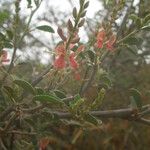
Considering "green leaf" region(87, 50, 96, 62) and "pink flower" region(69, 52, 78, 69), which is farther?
"green leaf" region(87, 50, 96, 62)

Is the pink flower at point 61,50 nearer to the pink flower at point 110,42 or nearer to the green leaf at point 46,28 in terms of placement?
the pink flower at point 110,42

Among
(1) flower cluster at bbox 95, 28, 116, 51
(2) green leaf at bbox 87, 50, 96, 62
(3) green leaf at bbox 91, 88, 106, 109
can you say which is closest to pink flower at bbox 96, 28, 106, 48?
(1) flower cluster at bbox 95, 28, 116, 51

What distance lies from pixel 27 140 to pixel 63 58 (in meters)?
0.83

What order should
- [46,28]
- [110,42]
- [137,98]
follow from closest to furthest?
[110,42]
[137,98]
[46,28]

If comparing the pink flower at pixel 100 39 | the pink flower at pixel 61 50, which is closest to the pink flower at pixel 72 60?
the pink flower at pixel 61 50

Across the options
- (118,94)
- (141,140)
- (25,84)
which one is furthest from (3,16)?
(118,94)

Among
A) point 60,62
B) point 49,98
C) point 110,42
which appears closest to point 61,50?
point 60,62

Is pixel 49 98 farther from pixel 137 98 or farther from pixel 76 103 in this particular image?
pixel 137 98

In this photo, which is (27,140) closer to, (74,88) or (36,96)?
(74,88)

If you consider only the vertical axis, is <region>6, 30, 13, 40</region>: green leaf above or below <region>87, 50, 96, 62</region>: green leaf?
above

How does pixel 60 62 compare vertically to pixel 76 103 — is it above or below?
above

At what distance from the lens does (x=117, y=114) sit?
2.04 meters

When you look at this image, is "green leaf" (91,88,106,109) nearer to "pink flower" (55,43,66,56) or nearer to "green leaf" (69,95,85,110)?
"green leaf" (69,95,85,110)

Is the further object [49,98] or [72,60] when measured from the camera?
[72,60]
